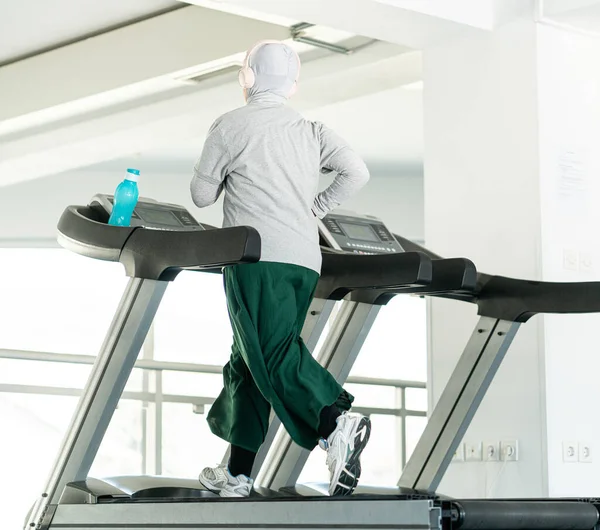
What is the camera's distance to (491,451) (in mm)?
4000

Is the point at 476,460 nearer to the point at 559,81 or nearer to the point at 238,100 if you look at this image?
the point at 559,81

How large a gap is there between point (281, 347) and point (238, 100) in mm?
3212

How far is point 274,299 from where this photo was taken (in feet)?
8.42

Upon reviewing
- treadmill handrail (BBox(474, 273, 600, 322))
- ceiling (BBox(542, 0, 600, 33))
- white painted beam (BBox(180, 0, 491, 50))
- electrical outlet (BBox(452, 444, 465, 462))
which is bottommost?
electrical outlet (BBox(452, 444, 465, 462))

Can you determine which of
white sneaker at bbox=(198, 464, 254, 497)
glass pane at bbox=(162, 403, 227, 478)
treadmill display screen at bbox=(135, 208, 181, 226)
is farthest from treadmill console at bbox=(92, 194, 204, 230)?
glass pane at bbox=(162, 403, 227, 478)

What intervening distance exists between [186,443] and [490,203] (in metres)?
4.19

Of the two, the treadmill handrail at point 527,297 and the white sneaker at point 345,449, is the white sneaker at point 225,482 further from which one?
the treadmill handrail at point 527,297

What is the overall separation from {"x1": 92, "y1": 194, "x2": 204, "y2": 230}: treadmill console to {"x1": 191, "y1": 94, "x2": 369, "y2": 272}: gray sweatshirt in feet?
1.31

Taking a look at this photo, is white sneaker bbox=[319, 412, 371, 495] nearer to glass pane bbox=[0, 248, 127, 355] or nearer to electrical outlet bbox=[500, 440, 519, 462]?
electrical outlet bbox=[500, 440, 519, 462]

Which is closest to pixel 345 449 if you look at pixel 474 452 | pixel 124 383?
pixel 124 383

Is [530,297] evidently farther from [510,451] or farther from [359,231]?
[510,451]

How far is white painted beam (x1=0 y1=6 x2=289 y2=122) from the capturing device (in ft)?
16.8

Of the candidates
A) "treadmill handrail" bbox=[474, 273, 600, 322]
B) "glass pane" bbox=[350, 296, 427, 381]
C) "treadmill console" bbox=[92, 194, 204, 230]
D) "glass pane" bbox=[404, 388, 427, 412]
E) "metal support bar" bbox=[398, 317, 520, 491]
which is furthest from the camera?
"glass pane" bbox=[404, 388, 427, 412]

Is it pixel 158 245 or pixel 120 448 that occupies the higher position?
pixel 158 245
